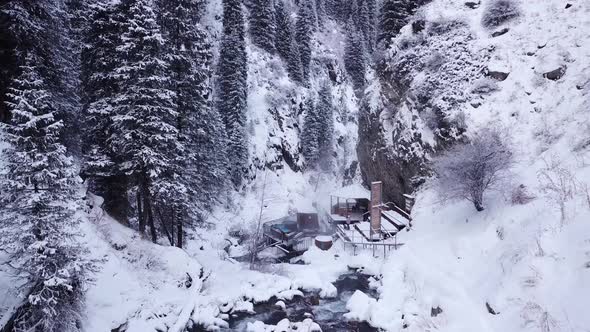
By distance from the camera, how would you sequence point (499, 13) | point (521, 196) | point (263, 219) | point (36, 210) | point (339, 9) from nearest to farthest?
1. point (36, 210)
2. point (521, 196)
3. point (499, 13)
4. point (263, 219)
5. point (339, 9)

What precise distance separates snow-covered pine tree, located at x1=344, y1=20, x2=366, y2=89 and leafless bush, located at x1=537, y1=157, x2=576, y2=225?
5858 cm

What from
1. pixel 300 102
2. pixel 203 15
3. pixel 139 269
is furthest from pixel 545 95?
pixel 203 15

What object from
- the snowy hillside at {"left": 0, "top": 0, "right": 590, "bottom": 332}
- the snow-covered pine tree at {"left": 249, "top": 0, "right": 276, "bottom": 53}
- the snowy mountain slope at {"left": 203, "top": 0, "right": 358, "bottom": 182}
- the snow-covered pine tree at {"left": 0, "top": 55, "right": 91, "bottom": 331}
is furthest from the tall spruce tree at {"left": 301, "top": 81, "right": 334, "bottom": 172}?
the snow-covered pine tree at {"left": 0, "top": 55, "right": 91, "bottom": 331}

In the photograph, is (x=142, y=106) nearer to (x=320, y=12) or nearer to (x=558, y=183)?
(x=558, y=183)

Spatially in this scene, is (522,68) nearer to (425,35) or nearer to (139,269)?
(425,35)

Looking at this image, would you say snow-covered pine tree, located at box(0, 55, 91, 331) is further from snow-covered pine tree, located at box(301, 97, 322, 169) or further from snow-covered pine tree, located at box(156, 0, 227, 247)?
snow-covered pine tree, located at box(301, 97, 322, 169)

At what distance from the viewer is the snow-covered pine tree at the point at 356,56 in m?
69.8

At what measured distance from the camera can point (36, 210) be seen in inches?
368

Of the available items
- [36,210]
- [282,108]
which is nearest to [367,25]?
[282,108]

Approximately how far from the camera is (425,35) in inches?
1211

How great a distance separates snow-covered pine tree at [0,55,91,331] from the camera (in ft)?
29.9

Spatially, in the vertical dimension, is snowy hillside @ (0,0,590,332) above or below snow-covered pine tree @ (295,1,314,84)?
below

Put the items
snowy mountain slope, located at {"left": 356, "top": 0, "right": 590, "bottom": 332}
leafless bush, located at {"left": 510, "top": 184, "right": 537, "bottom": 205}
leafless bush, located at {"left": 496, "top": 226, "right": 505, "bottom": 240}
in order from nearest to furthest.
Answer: snowy mountain slope, located at {"left": 356, "top": 0, "right": 590, "bottom": 332} → leafless bush, located at {"left": 496, "top": 226, "right": 505, "bottom": 240} → leafless bush, located at {"left": 510, "top": 184, "right": 537, "bottom": 205}

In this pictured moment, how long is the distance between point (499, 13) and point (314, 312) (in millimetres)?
27742
